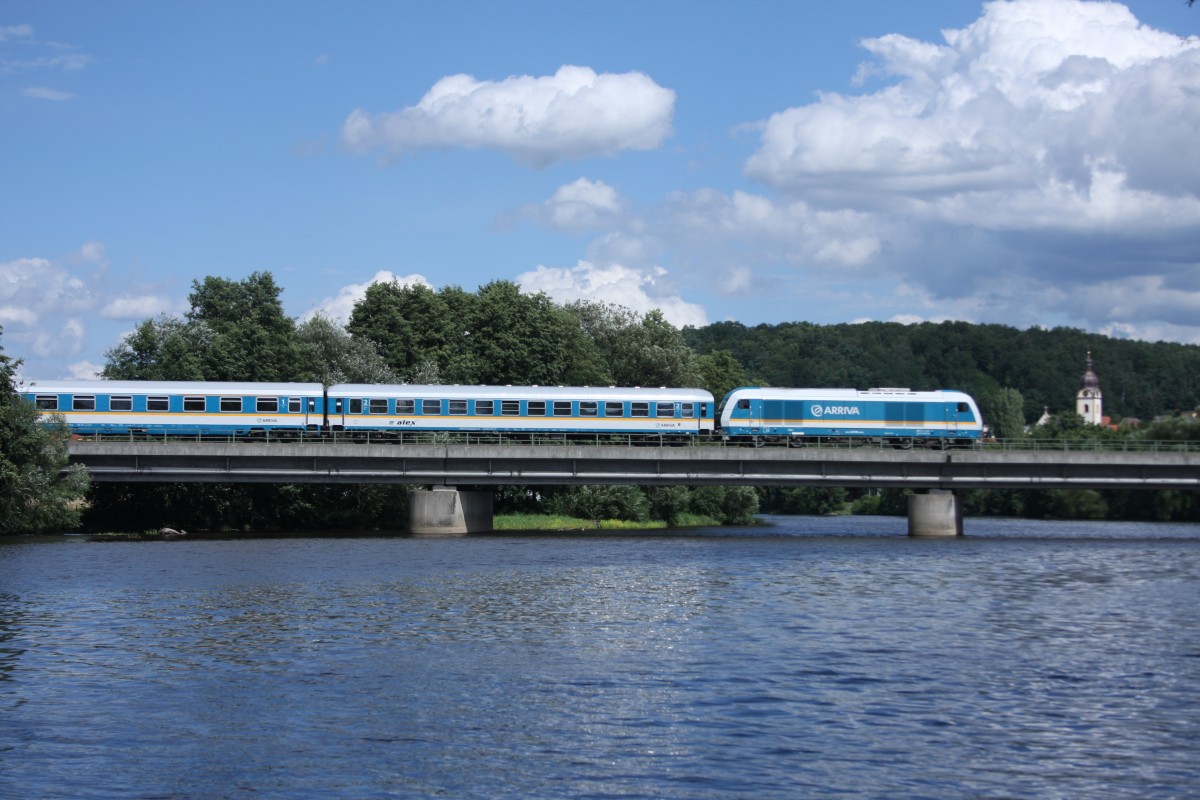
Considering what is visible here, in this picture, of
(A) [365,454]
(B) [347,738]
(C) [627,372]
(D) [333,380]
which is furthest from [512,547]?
(C) [627,372]

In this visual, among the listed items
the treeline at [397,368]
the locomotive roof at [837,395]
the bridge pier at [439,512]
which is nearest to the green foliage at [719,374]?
the treeline at [397,368]

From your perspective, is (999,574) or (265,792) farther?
(999,574)

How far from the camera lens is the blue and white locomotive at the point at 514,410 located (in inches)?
3167

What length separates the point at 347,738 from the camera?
23328 mm

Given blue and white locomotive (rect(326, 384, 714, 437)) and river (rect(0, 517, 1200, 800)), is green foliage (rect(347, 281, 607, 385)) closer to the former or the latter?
blue and white locomotive (rect(326, 384, 714, 437))

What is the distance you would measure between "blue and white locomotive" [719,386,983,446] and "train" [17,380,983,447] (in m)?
0.07

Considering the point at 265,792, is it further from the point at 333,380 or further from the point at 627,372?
the point at 627,372

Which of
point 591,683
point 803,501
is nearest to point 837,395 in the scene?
point 591,683

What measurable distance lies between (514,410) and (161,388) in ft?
70.8

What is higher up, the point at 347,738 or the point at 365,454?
the point at 365,454

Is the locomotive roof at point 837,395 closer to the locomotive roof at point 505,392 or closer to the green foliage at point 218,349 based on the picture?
the locomotive roof at point 505,392

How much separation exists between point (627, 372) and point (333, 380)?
118 feet

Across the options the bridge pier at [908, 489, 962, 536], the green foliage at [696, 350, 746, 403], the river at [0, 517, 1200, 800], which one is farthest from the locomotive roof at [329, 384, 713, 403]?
the green foliage at [696, 350, 746, 403]

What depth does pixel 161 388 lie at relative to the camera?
78.2 m
